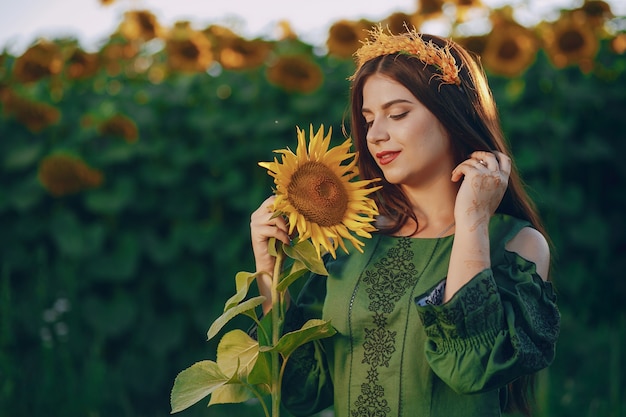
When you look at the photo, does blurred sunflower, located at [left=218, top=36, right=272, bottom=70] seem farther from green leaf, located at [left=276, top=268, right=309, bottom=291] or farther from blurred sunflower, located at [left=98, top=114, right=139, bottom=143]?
green leaf, located at [left=276, top=268, right=309, bottom=291]

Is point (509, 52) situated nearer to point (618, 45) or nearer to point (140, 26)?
point (618, 45)

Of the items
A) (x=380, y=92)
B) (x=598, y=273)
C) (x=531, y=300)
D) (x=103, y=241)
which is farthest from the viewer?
(x=598, y=273)

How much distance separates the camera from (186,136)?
4379 millimetres

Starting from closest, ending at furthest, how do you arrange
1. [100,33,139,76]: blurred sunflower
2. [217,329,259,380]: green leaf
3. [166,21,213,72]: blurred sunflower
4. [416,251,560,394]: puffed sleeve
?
1. [416,251,560,394]: puffed sleeve
2. [217,329,259,380]: green leaf
3. [166,21,213,72]: blurred sunflower
4. [100,33,139,76]: blurred sunflower

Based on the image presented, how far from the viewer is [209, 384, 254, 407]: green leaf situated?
1955 mm

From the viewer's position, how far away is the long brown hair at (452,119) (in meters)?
2.04

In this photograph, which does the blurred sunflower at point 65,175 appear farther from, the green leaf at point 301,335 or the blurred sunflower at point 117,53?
the green leaf at point 301,335

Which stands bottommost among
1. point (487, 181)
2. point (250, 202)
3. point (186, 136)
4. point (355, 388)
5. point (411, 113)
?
point (355, 388)

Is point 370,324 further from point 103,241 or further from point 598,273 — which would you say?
point 598,273

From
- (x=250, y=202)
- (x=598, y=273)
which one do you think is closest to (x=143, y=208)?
(x=250, y=202)

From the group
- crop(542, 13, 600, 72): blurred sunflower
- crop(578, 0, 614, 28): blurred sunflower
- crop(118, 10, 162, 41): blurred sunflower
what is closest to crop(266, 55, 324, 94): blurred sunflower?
crop(118, 10, 162, 41): blurred sunflower

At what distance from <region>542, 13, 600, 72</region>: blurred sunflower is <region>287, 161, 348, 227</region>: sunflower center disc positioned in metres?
3.07

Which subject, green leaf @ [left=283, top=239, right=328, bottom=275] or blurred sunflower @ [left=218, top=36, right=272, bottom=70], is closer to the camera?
green leaf @ [left=283, top=239, right=328, bottom=275]

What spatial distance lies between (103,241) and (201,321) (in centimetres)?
58
